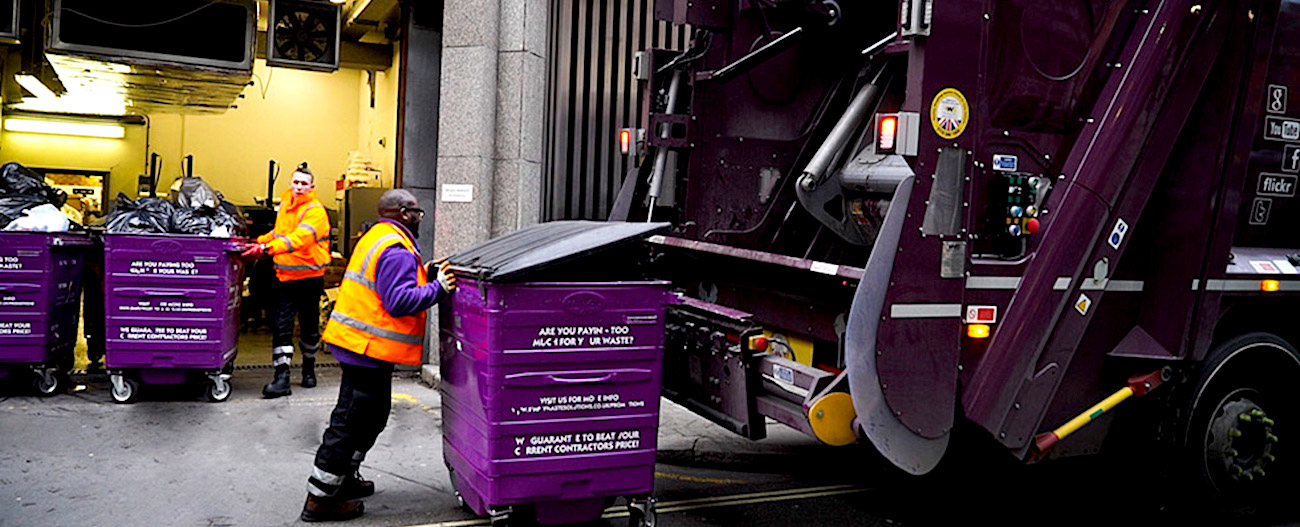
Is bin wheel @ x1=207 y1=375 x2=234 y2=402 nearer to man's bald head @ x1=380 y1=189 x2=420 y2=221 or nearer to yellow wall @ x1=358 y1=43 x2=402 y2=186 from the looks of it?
man's bald head @ x1=380 y1=189 x2=420 y2=221

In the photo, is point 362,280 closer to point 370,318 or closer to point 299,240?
point 370,318

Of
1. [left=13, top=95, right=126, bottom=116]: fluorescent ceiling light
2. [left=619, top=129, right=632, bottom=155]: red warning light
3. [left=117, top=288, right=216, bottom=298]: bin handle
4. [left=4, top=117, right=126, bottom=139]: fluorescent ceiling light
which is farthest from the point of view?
[left=4, top=117, right=126, bottom=139]: fluorescent ceiling light

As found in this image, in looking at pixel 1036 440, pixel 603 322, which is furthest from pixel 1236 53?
pixel 603 322

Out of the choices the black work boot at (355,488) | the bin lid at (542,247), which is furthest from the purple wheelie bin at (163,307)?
the bin lid at (542,247)

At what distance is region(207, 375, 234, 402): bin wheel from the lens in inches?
295

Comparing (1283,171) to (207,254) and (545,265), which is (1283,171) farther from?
(207,254)

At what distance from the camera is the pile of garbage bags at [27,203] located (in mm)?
7355

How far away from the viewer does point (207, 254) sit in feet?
23.9

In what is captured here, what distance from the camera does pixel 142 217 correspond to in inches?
292

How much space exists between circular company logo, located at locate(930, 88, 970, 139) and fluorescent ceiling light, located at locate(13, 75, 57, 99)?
39.3 feet

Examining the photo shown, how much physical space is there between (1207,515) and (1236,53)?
211 cm

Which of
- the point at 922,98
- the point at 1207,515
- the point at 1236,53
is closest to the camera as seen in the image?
the point at 922,98

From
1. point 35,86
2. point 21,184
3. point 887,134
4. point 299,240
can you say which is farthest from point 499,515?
point 35,86

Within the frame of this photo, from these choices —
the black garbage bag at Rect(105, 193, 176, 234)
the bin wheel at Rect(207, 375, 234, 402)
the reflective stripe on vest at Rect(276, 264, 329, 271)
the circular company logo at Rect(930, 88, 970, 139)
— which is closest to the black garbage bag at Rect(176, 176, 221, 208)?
the black garbage bag at Rect(105, 193, 176, 234)
